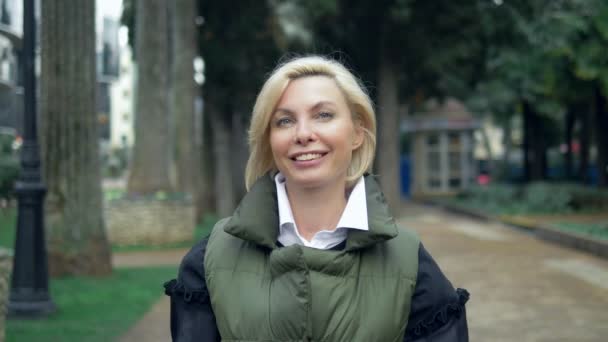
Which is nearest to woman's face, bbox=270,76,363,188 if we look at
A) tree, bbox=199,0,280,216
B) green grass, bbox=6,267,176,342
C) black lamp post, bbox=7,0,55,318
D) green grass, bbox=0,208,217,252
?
green grass, bbox=6,267,176,342

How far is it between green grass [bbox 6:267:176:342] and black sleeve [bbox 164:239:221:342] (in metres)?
5.05

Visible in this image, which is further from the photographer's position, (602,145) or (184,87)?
(602,145)

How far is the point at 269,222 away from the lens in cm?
250

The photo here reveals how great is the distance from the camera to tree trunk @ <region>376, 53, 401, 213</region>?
25234 millimetres

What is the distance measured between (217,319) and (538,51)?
2213cm

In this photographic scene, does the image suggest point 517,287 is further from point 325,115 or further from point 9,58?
point 9,58

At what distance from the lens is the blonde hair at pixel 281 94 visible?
101 inches

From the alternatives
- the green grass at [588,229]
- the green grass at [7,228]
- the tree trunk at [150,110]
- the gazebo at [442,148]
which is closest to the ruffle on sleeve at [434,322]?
the green grass at [588,229]

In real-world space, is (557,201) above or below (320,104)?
below

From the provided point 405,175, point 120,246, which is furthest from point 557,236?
point 405,175

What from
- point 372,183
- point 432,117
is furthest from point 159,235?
point 432,117

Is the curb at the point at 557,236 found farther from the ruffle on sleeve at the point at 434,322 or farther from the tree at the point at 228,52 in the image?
the ruffle on sleeve at the point at 434,322

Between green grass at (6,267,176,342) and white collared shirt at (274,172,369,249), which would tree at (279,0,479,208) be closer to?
green grass at (6,267,176,342)

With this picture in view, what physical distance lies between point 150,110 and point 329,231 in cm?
1476
